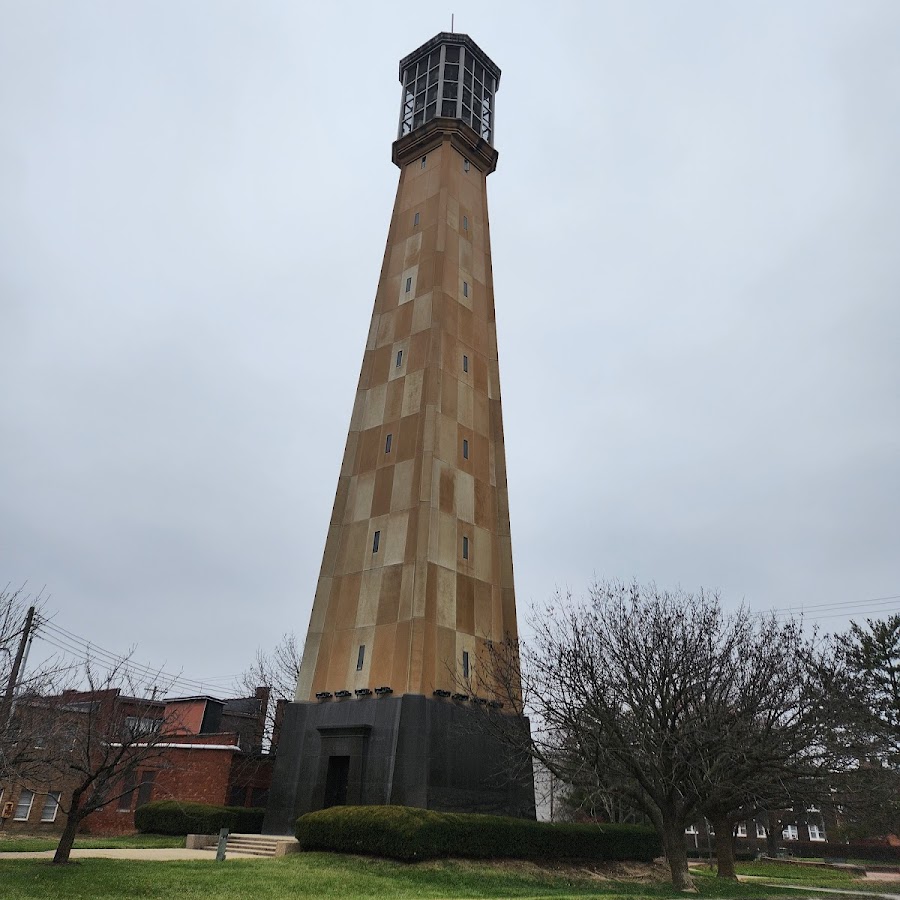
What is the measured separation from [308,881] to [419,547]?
15.0 metres

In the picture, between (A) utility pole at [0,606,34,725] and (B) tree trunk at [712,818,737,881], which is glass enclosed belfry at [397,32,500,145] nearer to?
(A) utility pole at [0,606,34,725]

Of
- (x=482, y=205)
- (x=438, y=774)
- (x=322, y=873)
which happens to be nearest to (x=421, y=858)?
(x=322, y=873)

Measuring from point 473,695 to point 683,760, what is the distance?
34.7ft

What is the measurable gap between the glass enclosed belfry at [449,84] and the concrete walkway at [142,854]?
43.3 m

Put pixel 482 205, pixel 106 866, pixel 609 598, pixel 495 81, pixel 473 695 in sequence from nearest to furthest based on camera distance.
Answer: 1. pixel 106 866
2. pixel 609 598
3. pixel 473 695
4. pixel 482 205
5. pixel 495 81

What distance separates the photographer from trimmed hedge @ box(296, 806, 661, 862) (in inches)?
906

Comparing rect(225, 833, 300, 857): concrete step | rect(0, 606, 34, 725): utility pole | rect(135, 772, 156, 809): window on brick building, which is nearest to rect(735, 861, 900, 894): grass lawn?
rect(225, 833, 300, 857): concrete step

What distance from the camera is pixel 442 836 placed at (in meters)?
23.7

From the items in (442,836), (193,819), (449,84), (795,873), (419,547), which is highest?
(449,84)

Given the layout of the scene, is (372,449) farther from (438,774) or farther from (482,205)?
(482,205)

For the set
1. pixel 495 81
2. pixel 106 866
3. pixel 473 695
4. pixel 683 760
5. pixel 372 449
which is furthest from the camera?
pixel 495 81

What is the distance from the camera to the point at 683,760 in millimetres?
22750

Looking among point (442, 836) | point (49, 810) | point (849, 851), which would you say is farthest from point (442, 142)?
point (849, 851)

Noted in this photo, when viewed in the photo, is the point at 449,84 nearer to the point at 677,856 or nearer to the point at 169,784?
the point at 169,784
